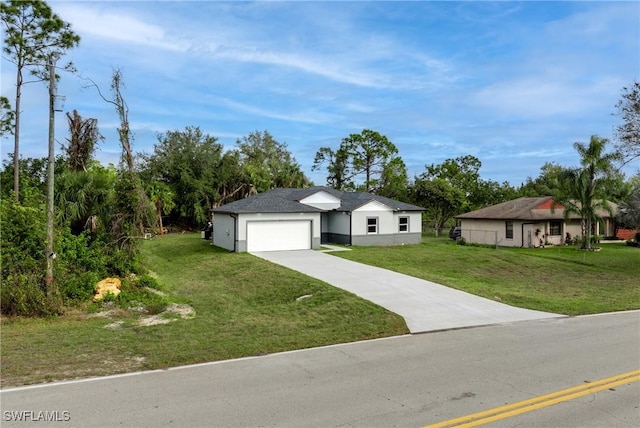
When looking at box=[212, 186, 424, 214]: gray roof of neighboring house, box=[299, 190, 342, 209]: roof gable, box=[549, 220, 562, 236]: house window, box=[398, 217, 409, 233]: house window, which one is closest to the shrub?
box=[212, 186, 424, 214]: gray roof of neighboring house

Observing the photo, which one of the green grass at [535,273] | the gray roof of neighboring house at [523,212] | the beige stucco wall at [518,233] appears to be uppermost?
the gray roof of neighboring house at [523,212]

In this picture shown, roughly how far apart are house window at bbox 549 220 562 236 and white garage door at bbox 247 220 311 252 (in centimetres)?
1944

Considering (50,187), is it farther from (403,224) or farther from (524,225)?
(524,225)

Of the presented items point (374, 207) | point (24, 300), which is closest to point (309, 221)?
point (374, 207)

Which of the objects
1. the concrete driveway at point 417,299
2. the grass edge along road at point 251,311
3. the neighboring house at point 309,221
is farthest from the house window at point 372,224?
the concrete driveway at point 417,299

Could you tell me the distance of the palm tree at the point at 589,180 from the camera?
2816cm

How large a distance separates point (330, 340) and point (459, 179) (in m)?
47.1

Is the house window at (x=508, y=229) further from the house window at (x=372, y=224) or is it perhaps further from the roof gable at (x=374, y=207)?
the house window at (x=372, y=224)

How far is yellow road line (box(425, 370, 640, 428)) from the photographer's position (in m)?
4.98

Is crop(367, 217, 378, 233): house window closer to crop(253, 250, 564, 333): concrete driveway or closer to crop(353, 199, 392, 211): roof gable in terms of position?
crop(353, 199, 392, 211): roof gable

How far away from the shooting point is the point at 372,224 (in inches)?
1163

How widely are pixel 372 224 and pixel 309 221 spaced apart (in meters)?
5.22

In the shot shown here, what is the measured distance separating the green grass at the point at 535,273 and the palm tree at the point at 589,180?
2680mm

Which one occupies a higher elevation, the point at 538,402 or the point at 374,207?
the point at 374,207
